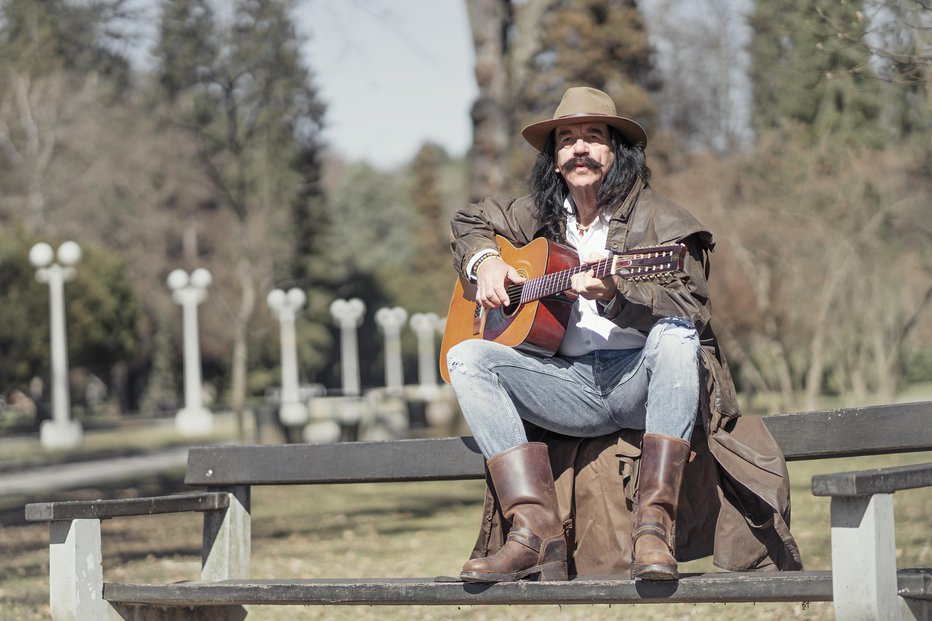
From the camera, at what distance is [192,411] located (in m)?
34.7

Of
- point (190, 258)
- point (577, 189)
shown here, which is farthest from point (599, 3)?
point (577, 189)

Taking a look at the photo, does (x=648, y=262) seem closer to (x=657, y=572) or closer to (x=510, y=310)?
(x=510, y=310)

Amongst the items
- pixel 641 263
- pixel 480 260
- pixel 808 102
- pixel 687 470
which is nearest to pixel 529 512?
pixel 687 470

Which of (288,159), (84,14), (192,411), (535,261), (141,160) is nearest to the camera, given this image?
(535,261)

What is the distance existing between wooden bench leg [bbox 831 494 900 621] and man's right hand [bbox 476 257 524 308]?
1.24m

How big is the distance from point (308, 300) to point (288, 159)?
7.91 metres

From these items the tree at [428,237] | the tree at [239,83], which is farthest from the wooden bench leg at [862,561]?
the tree at [428,237]

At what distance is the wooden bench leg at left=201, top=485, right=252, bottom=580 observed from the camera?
180 inches

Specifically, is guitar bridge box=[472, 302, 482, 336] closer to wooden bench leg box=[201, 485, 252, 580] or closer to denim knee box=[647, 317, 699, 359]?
denim knee box=[647, 317, 699, 359]

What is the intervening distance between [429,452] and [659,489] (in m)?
0.97

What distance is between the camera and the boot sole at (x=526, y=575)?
3.53 m

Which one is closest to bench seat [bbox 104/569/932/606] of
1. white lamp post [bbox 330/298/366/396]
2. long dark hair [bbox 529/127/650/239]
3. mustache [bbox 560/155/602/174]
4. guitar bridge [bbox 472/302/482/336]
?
guitar bridge [bbox 472/302/482/336]

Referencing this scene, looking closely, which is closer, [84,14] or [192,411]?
[84,14]

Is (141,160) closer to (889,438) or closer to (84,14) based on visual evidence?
(84,14)
